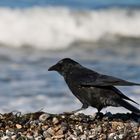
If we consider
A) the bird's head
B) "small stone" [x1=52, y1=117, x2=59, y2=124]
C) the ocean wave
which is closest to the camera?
"small stone" [x1=52, y1=117, x2=59, y2=124]

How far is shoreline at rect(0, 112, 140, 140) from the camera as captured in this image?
277 inches

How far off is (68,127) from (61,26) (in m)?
13.1

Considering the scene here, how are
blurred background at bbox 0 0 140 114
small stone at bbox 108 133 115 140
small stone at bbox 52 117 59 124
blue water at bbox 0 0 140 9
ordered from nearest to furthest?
small stone at bbox 108 133 115 140
small stone at bbox 52 117 59 124
blurred background at bbox 0 0 140 114
blue water at bbox 0 0 140 9

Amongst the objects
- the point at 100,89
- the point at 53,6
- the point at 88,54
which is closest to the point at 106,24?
the point at 53,6

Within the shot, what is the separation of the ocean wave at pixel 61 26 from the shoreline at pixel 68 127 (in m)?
10.7

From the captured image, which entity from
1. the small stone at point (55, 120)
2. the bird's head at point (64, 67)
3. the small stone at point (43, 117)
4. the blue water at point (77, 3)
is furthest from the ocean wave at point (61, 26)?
the small stone at point (55, 120)

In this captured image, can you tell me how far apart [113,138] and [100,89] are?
1.90ft

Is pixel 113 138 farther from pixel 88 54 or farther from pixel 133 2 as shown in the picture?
pixel 133 2

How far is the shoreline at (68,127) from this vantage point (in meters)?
7.04

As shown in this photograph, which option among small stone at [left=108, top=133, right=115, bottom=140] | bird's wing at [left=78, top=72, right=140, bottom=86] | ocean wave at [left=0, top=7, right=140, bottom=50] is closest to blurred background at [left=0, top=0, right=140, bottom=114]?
ocean wave at [left=0, top=7, right=140, bottom=50]

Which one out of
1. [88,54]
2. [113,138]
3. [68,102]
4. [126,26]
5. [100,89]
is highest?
[126,26]

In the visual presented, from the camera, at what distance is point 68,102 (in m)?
12.4

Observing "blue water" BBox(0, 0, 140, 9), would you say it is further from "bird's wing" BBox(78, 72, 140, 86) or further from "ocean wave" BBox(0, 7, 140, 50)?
"bird's wing" BBox(78, 72, 140, 86)

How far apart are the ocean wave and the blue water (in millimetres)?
464
